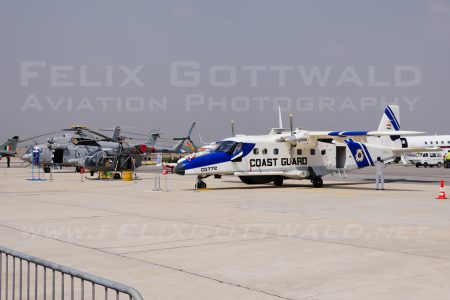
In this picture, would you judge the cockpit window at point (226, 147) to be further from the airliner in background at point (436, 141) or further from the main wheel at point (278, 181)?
the airliner in background at point (436, 141)

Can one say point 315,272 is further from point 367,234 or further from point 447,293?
point 367,234

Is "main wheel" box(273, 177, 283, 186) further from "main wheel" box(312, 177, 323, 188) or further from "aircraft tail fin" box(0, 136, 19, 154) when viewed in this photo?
"aircraft tail fin" box(0, 136, 19, 154)

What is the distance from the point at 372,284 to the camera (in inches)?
276

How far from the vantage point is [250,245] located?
10.1m

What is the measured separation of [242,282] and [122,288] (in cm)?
340

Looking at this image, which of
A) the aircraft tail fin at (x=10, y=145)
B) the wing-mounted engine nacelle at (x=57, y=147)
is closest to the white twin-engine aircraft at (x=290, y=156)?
the wing-mounted engine nacelle at (x=57, y=147)

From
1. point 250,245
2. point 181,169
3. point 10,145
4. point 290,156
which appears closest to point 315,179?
point 290,156

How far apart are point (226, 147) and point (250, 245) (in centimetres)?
1523

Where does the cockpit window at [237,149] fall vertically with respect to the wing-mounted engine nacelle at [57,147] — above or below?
below

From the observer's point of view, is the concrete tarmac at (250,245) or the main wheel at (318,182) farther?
the main wheel at (318,182)

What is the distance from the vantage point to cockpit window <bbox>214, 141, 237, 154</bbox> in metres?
25.1

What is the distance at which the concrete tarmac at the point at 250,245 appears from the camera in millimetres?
7020

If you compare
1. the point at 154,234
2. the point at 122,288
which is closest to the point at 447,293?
the point at 122,288

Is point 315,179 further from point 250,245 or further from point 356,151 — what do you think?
point 250,245
